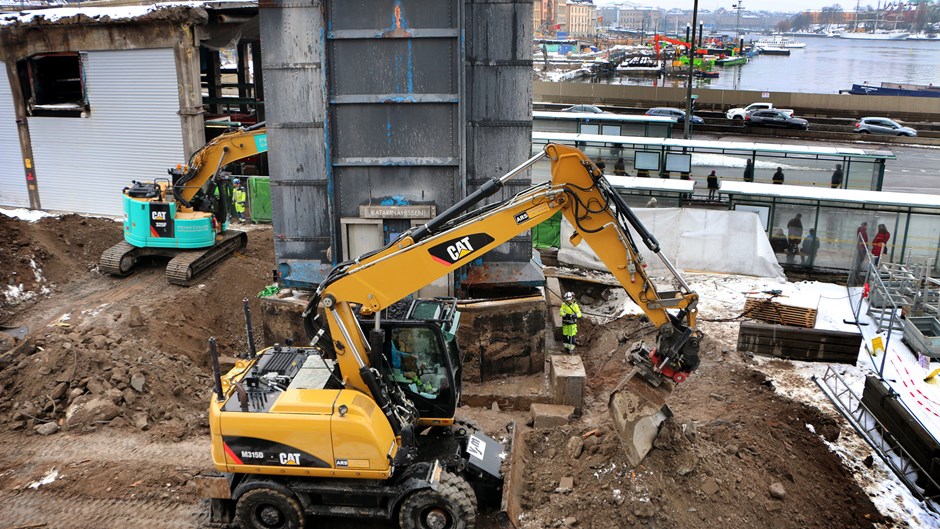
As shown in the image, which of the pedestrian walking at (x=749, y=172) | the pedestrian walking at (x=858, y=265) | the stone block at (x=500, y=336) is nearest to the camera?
the stone block at (x=500, y=336)

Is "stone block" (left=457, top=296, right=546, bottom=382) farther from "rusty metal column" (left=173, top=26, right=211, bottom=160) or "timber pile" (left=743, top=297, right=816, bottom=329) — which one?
"rusty metal column" (left=173, top=26, right=211, bottom=160)

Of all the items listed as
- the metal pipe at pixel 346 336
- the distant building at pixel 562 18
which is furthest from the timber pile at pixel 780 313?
the distant building at pixel 562 18

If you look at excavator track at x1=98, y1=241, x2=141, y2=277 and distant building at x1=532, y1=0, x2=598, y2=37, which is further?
distant building at x1=532, y1=0, x2=598, y2=37

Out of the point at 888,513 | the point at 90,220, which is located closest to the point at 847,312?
the point at 888,513

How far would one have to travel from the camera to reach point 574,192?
9.52 meters

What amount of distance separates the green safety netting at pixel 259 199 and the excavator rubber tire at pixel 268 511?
16.0 metres

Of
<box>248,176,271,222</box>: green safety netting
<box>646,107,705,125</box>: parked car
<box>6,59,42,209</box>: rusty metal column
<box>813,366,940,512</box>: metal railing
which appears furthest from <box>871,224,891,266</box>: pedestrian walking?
<box>6,59,42,209</box>: rusty metal column

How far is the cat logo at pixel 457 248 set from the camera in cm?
912

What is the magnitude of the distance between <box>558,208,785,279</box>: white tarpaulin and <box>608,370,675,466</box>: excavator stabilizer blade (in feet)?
32.2

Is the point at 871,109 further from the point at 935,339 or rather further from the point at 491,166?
the point at 491,166

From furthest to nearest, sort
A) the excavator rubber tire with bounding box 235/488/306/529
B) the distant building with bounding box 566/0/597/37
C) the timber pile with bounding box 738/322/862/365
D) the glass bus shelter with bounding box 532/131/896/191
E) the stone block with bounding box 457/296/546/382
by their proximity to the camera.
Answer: the distant building with bounding box 566/0/597/37
the glass bus shelter with bounding box 532/131/896/191
the timber pile with bounding box 738/322/862/365
the stone block with bounding box 457/296/546/382
the excavator rubber tire with bounding box 235/488/306/529

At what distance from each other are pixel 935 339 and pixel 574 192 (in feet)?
29.2

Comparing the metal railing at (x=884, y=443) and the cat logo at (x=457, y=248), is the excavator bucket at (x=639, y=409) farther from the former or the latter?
the metal railing at (x=884, y=443)

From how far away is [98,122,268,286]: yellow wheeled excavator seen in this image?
1856 centimetres
